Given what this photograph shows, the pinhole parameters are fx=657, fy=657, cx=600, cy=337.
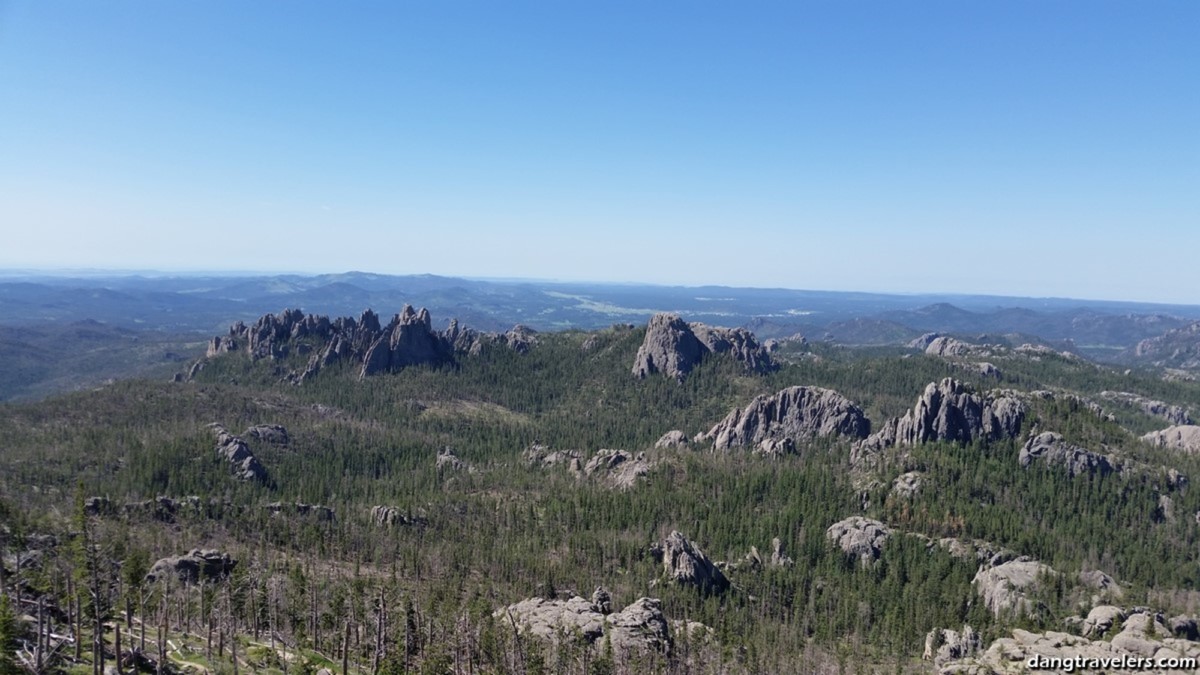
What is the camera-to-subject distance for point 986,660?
8281cm

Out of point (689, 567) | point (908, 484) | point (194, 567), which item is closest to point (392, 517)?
point (194, 567)

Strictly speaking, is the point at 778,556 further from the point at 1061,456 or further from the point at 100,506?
the point at 100,506

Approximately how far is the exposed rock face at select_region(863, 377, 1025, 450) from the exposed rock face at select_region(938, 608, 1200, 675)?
330 ft

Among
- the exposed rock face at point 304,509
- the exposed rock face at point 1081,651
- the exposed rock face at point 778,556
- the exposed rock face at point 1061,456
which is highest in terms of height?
the exposed rock face at point 1061,456

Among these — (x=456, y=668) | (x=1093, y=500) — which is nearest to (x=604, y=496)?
(x=456, y=668)

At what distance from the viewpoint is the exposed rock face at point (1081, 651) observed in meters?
77.0

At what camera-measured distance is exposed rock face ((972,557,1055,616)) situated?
4567 inches

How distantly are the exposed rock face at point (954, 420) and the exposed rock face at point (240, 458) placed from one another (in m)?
175

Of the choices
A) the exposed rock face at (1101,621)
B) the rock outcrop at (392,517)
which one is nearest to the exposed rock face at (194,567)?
the rock outcrop at (392,517)

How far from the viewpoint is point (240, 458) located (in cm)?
18662

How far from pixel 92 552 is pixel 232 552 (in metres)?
82.7

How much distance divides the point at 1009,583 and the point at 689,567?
58552 mm

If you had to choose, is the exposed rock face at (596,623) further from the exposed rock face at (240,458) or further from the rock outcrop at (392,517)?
the exposed rock face at (240,458)

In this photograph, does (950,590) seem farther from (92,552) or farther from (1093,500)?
(92,552)
